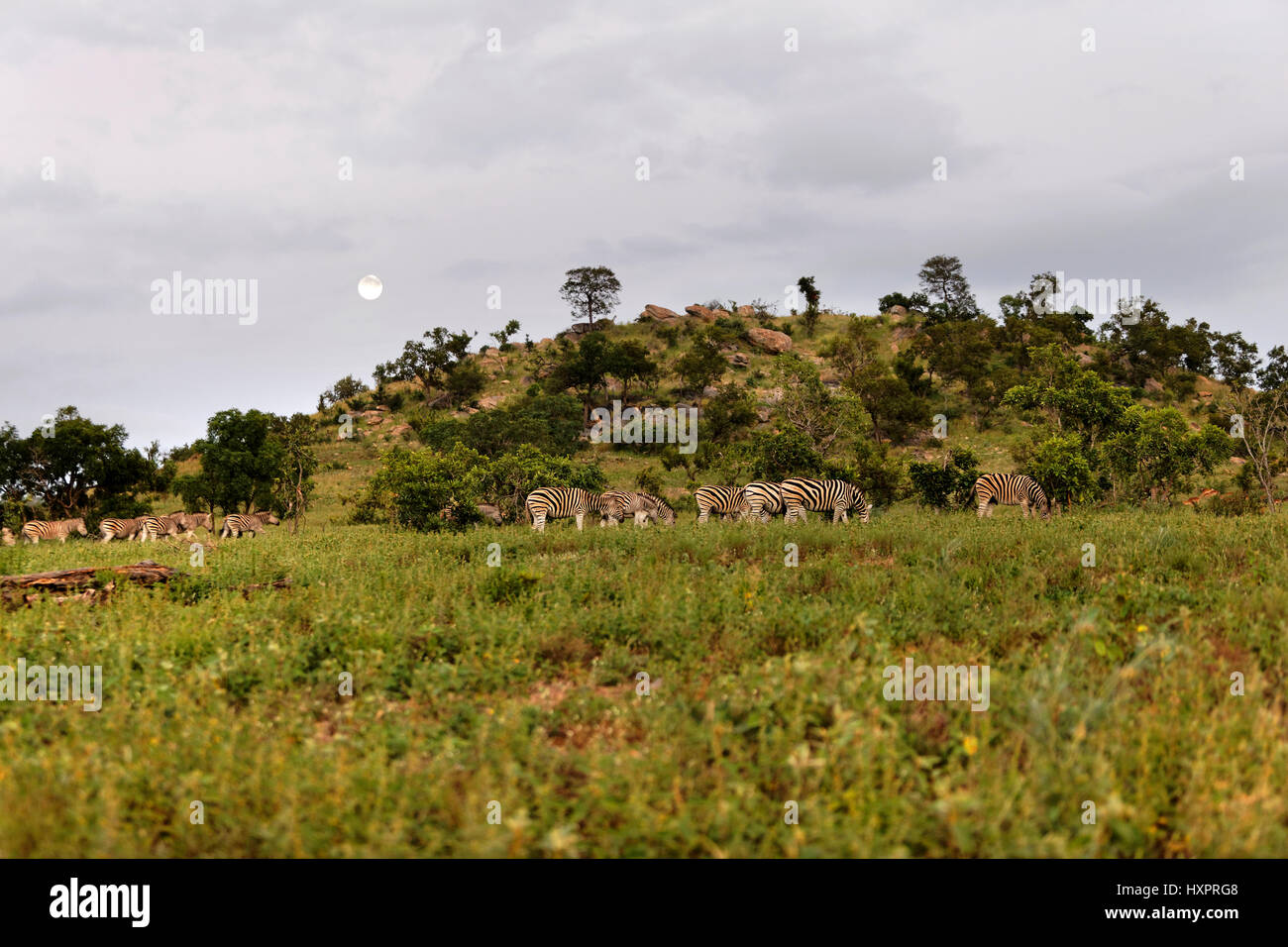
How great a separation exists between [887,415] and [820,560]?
41170 mm

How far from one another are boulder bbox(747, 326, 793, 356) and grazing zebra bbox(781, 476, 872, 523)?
56856 millimetres

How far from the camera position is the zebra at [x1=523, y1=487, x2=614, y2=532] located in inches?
900

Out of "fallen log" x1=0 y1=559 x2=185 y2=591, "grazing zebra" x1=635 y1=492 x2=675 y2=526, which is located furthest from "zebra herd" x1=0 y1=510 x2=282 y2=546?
"fallen log" x1=0 y1=559 x2=185 y2=591

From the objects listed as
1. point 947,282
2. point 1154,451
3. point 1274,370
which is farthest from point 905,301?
point 1154,451

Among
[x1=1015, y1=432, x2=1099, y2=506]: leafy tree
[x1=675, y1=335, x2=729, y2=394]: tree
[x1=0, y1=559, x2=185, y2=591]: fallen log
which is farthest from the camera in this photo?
[x1=675, y1=335, x2=729, y2=394]: tree

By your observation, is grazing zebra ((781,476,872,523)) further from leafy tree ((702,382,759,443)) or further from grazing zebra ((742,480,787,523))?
leafy tree ((702,382,759,443))

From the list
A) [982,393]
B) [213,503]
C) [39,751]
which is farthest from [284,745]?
[982,393]

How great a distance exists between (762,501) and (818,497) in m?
1.50

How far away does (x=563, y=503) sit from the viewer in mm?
23422

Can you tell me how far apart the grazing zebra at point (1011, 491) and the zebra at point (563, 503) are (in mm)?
11158


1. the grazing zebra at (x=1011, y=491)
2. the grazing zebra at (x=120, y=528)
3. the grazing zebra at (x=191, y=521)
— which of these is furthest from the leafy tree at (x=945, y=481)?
the grazing zebra at (x=120, y=528)

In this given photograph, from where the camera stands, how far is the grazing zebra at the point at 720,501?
22547mm
